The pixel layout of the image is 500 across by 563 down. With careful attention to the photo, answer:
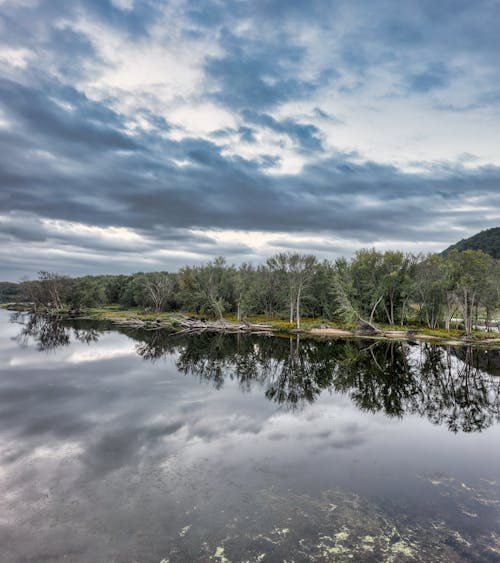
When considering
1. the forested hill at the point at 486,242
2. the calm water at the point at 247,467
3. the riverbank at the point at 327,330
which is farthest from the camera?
the forested hill at the point at 486,242

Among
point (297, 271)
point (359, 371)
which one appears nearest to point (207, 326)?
point (297, 271)

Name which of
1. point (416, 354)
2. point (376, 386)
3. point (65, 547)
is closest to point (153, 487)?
point (65, 547)

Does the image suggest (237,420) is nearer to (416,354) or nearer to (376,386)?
(376,386)

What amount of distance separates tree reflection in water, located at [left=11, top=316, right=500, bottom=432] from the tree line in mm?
14638

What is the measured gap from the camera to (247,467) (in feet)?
43.7

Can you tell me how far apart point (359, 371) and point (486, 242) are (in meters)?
148

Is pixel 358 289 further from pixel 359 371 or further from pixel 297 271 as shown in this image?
pixel 359 371

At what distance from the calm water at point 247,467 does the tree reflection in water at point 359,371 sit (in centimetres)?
27

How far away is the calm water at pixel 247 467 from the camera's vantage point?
354 inches

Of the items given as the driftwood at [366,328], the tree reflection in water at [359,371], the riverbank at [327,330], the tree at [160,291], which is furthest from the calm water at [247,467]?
the tree at [160,291]

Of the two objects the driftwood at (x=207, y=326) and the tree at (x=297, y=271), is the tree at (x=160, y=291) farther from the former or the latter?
the tree at (x=297, y=271)

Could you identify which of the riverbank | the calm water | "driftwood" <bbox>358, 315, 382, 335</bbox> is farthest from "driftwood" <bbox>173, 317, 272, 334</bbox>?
the calm water

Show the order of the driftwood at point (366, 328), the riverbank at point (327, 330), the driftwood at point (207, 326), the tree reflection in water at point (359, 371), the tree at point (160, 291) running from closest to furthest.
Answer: the tree reflection in water at point (359, 371) → the riverbank at point (327, 330) → the driftwood at point (366, 328) → the driftwood at point (207, 326) → the tree at point (160, 291)

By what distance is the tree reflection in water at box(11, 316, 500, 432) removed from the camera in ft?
72.5
